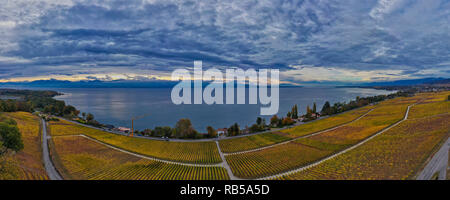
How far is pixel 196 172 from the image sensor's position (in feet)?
71.2

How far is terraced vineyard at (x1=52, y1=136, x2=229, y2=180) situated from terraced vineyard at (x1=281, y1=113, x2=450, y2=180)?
11.0 m

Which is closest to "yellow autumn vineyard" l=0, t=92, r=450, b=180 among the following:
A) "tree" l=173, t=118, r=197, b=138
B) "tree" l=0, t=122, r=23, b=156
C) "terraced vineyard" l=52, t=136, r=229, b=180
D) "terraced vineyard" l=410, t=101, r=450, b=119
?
"terraced vineyard" l=52, t=136, r=229, b=180

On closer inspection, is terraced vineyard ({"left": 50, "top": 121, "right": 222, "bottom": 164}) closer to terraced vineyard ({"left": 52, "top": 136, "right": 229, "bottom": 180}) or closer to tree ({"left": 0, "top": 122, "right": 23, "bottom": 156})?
terraced vineyard ({"left": 52, "top": 136, "right": 229, "bottom": 180})

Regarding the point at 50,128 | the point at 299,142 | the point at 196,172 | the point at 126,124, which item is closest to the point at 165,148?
A: the point at 196,172

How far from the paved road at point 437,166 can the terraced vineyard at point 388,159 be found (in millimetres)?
498

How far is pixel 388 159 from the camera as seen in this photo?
1950cm

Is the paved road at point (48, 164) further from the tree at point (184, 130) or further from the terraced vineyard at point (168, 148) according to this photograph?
the tree at point (184, 130)

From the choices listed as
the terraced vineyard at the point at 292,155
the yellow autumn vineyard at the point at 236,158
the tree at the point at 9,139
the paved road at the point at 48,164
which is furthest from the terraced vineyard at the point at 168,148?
the tree at the point at 9,139

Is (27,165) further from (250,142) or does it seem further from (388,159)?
(388,159)

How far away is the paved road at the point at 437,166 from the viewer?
14742 mm

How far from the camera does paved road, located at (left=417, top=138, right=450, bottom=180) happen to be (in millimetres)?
14742

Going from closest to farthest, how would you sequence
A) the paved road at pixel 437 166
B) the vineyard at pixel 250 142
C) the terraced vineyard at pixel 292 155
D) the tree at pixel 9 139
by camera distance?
1. the paved road at pixel 437 166
2. the tree at pixel 9 139
3. the terraced vineyard at pixel 292 155
4. the vineyard at pixel 250 142

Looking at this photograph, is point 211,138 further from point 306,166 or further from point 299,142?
point 306,166
